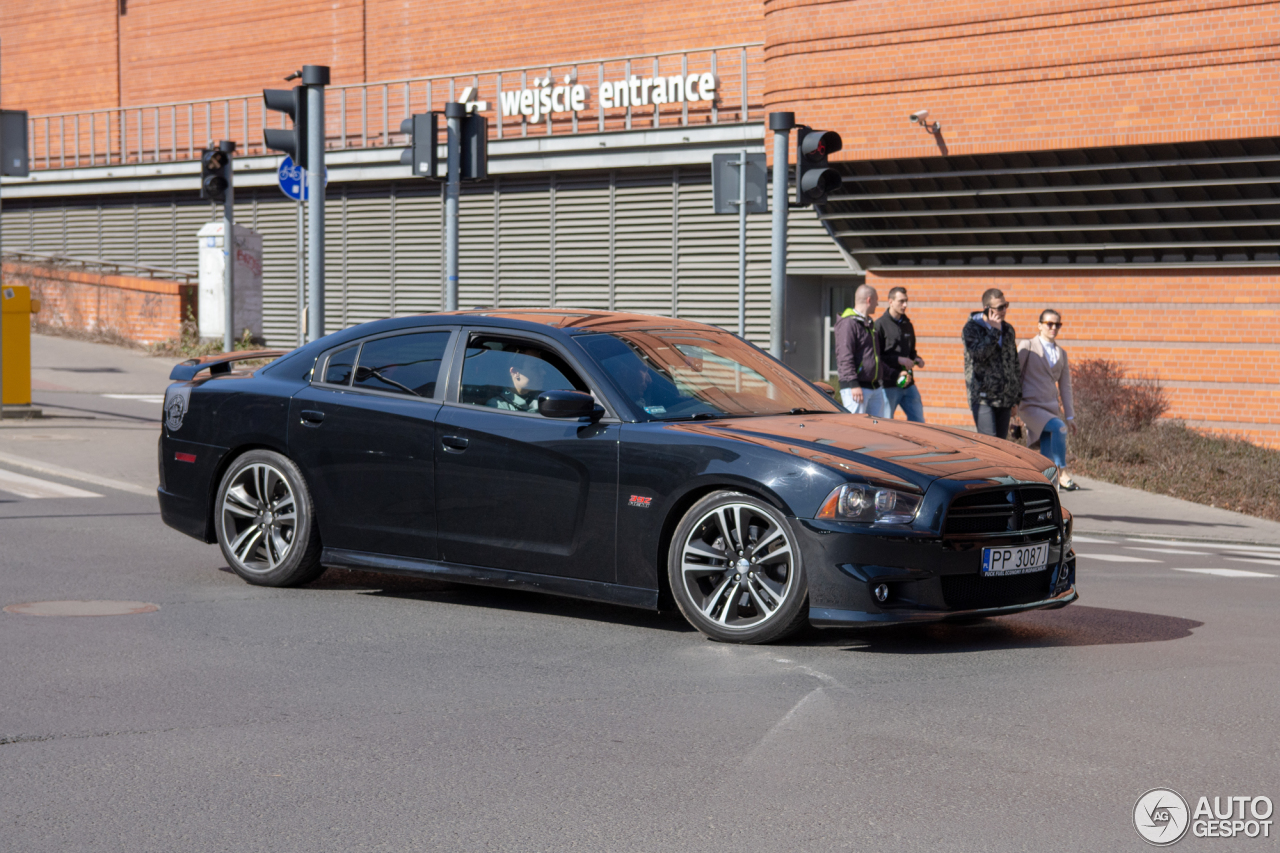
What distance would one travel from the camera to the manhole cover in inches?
297

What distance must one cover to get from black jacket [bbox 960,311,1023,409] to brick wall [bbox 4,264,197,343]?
794 inches

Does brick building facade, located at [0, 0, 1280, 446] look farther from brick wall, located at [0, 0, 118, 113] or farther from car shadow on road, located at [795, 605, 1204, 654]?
brick wall, located at [0, 0, 118, 113]

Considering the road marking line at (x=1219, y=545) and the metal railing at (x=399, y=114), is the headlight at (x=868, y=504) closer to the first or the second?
the road marking line at (x=1219, y=545)

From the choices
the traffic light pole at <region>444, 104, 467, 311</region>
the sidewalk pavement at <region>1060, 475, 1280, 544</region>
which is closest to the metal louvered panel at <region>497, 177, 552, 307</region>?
the sidewalk pavement at <region>1060, 475, 1280, 544</region>

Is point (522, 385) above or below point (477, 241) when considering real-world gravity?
below

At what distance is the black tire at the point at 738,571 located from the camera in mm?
6754

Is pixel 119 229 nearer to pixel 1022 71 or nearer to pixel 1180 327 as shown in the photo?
pixel 1022 71

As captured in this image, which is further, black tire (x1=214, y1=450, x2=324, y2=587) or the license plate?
black tire (x1=214, y1=450, x2=324, y2=587)

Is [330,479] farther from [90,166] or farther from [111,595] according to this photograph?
[90,166]

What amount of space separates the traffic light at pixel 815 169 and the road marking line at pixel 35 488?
6170 millimetres

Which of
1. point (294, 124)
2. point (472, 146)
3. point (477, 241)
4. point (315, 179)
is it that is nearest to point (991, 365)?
point (472, 146)

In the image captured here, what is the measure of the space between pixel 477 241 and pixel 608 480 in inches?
820

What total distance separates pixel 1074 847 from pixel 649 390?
364cm

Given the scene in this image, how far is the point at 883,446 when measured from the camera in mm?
6941
